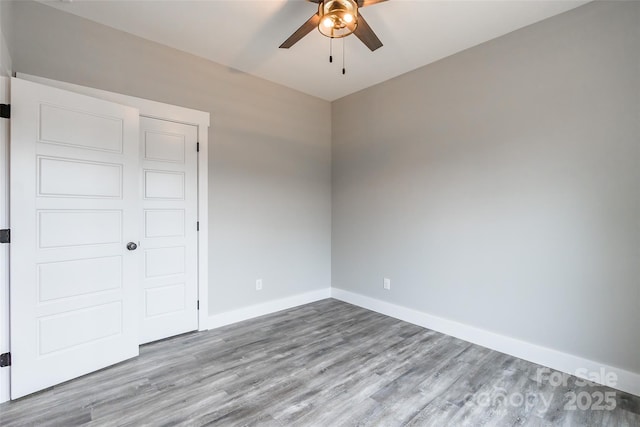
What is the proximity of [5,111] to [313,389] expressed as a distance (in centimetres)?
292

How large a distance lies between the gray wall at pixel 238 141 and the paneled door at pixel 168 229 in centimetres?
22

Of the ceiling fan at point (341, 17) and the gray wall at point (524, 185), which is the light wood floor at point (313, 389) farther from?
the ceiling fan at point (341, 17)

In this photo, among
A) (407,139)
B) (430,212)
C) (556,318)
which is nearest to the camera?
(556,318)

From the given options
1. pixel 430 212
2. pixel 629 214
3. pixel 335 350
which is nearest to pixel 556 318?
pixel 629 214

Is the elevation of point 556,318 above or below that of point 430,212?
below

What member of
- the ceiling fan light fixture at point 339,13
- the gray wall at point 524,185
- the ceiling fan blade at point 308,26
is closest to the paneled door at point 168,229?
the ceiling fan blade at point 308,26

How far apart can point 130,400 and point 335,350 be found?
1637mm

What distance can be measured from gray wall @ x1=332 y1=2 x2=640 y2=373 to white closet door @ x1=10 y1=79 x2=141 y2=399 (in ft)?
9.06

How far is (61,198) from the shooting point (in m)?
2.21

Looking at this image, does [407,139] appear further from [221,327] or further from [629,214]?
[221,327]

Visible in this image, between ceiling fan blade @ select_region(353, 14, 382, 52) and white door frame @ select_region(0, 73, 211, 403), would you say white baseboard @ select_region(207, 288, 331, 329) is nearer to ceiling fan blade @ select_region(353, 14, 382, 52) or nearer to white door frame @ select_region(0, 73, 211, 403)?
white door frame @ select_region(0, 73, 211, 403)

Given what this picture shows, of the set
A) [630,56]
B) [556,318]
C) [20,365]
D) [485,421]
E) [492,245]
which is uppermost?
[630,56]

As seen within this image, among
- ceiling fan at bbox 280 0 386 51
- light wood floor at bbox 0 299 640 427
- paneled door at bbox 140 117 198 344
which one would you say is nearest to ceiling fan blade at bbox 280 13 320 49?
ceiling fan at bbox 280 0 386 51

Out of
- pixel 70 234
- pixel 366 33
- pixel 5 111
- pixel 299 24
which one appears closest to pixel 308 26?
pixel 366 33
